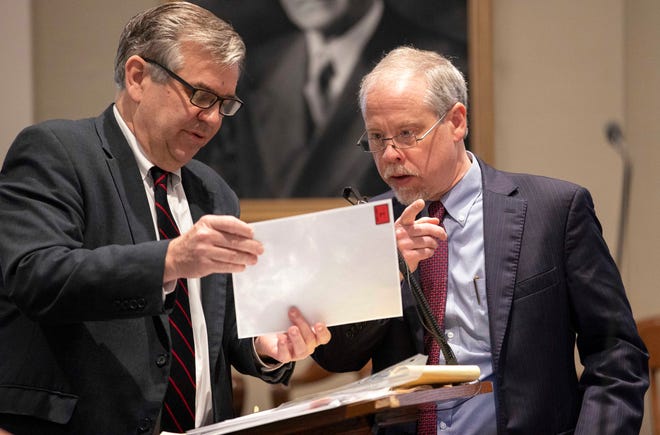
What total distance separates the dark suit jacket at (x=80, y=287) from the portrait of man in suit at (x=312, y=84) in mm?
2191

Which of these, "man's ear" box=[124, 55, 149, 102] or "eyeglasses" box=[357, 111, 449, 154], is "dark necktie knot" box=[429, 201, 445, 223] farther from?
"man's ear" box=[124, 55, 149, 102]

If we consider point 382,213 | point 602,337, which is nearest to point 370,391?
point 382,213

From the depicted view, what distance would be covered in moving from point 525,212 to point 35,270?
151 cm

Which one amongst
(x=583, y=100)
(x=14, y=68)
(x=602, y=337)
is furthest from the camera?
(x=583, y=100)

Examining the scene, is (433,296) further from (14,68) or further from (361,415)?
(14,68)

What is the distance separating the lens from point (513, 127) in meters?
5.02

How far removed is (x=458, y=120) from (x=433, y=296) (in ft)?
2.07

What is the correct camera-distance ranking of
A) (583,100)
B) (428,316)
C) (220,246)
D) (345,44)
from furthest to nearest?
(583,100)
(345,44)
(428,316)
(220,246)

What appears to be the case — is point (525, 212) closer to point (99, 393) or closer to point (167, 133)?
point (167, 133)

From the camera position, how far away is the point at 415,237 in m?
2.52

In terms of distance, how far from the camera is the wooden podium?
75.7 inches

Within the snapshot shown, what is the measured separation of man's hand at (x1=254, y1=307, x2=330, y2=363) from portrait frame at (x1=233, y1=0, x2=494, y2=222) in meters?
2.16

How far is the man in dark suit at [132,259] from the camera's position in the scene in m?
2.27

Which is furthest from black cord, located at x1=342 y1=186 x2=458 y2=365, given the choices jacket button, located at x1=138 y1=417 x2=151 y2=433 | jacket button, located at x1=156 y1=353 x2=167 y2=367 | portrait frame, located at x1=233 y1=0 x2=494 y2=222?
portrait frame, located at x1=233 y1=0 x2=494 y2=222
